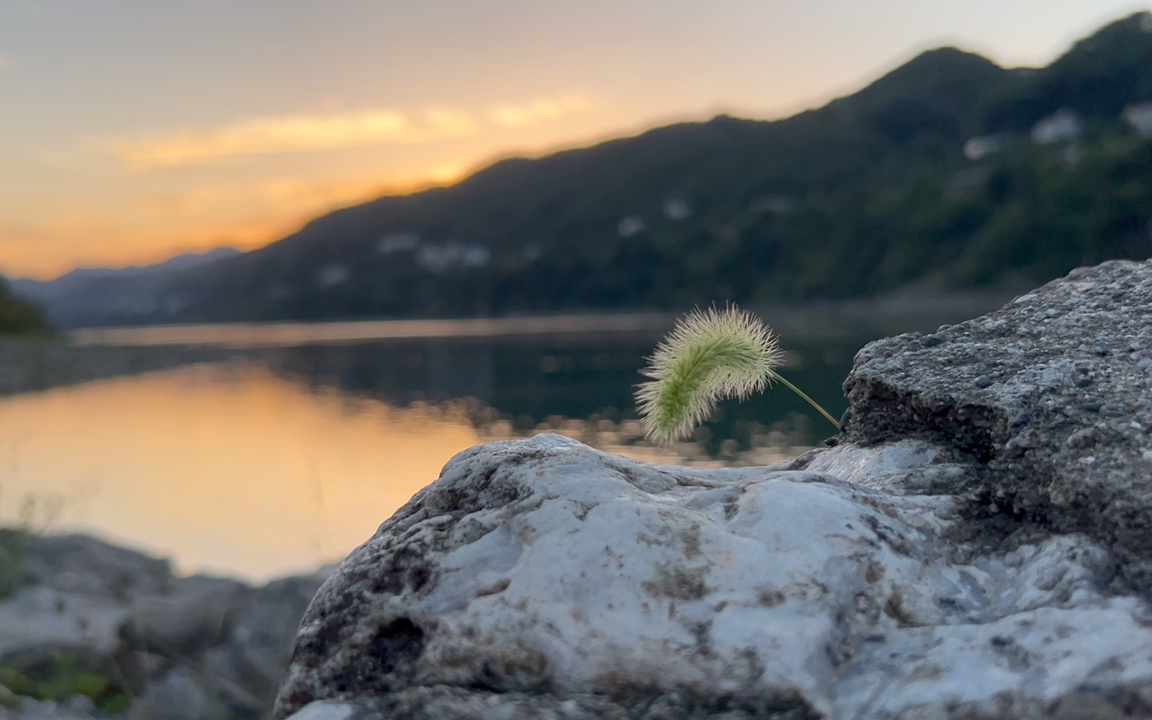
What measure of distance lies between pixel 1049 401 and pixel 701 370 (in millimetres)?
984

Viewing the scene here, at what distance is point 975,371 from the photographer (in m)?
2.26

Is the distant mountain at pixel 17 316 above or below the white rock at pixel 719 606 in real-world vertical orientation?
above

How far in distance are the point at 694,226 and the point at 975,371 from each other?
96.2m

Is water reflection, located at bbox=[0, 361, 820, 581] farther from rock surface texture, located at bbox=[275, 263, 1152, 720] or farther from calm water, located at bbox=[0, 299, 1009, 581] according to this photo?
rock surface texture, located at bbox=[275, 263, 1152, 720]

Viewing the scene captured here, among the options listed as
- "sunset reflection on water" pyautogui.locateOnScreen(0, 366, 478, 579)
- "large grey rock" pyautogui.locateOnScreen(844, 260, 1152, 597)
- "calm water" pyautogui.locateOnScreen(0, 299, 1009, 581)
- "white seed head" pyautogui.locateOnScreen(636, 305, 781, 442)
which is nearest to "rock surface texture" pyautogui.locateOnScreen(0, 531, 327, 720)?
"calm water" pyautogui.locateOnScreen(0, 299, 1009, 581)

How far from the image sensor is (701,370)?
9.07 feet

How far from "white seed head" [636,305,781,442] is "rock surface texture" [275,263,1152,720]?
0.49 meters

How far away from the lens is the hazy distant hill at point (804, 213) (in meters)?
58.1

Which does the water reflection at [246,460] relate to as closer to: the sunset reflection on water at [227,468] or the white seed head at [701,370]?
the sunset reflection on water at [227,468]

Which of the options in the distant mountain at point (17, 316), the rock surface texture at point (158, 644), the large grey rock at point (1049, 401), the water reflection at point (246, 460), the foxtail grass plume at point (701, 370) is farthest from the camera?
the distant mountain at point (17, 316)

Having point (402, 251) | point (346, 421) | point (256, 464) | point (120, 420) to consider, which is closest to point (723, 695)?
point (256, 464)

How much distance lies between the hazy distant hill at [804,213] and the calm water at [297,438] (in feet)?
56.7

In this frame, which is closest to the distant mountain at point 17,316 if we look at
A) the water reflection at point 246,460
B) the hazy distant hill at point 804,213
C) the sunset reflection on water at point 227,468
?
the sunset reflection on water at point 227,468

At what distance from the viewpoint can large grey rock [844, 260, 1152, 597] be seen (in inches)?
69.7
